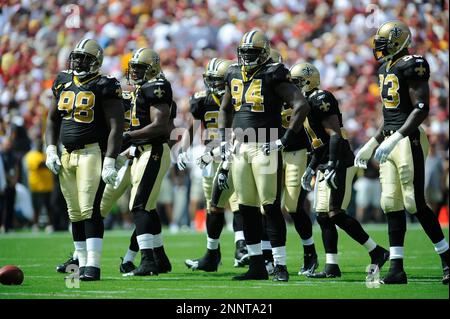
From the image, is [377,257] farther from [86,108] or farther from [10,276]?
[10,276]

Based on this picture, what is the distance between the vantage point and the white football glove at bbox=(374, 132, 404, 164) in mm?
7059

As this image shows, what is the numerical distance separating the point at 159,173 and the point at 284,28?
1071cm

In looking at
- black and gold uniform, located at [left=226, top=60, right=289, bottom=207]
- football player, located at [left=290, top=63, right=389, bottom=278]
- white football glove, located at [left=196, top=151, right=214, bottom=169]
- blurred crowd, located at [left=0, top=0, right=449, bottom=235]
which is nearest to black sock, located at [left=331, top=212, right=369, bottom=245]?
football player, located at [left=290, top=63, right=389, bottom=278]

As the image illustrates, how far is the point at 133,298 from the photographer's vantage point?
6.39 meters

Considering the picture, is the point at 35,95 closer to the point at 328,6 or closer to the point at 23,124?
the point at 23,124

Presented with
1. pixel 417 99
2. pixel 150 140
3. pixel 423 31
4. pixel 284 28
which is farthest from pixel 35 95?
pixel 417 99

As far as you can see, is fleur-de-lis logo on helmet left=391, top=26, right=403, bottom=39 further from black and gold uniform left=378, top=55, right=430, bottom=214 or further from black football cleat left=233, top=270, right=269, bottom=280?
black football cleat left=233, top=270, right=269, bottom=280

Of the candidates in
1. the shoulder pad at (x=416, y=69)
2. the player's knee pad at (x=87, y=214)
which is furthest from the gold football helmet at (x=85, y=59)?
the shoulder pad at (x=416, y=69)

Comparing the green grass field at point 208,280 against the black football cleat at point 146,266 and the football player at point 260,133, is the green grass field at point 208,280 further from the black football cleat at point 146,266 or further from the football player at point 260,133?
the football player at point 260,133

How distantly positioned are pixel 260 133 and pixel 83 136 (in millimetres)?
1439

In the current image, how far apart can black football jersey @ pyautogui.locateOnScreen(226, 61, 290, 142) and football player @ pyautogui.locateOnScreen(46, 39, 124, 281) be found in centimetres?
99

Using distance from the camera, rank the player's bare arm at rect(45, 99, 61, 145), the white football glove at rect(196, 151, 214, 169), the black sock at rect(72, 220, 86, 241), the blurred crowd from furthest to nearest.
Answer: the blurred crowd < the white football glove at rect(196, 151, 214, 169) < the player's bare arm at rect(45, 99, 61, 145) < the black sock at rect(72, 220, 86, 241)

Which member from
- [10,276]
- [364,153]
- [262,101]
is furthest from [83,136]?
[364,153]

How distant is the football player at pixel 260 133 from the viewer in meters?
7.54
